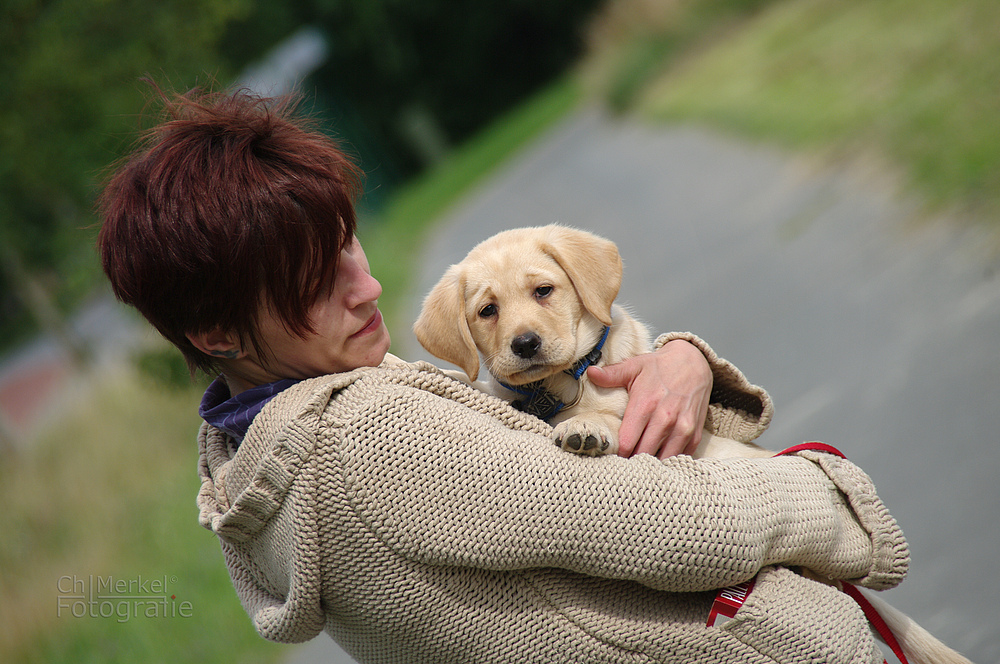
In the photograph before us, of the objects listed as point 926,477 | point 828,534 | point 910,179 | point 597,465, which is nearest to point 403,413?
point 597,465

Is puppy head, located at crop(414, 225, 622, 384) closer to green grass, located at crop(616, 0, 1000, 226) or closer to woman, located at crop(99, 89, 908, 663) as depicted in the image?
woman, located at crop(99, 89, 908, 663)

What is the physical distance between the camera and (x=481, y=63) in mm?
36188

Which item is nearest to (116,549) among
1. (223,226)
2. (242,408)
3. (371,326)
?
(242,408)

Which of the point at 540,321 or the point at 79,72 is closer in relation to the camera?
the point at 540,321

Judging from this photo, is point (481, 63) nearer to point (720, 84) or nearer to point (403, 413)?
point (720, 84)

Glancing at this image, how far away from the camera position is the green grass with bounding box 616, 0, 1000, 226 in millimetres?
6004

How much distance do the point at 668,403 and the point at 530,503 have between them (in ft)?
2.34

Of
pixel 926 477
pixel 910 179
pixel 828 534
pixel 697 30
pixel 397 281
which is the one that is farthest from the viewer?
pixel 697 30

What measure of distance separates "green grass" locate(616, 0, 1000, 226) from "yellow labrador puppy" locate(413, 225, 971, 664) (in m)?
3.57

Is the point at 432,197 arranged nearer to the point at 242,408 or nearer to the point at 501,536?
the point at 242,408

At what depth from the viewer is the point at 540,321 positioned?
2.80m

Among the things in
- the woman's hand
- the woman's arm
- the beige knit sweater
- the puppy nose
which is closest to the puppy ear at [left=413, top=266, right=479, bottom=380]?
the puppy nose

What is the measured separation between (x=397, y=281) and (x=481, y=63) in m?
26.6

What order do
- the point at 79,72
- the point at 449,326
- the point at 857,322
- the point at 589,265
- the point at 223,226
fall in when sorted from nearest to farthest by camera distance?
the point at 223,226, the point at 589,265, the point at 449,326, the point at 857,322, the point at 79,72
